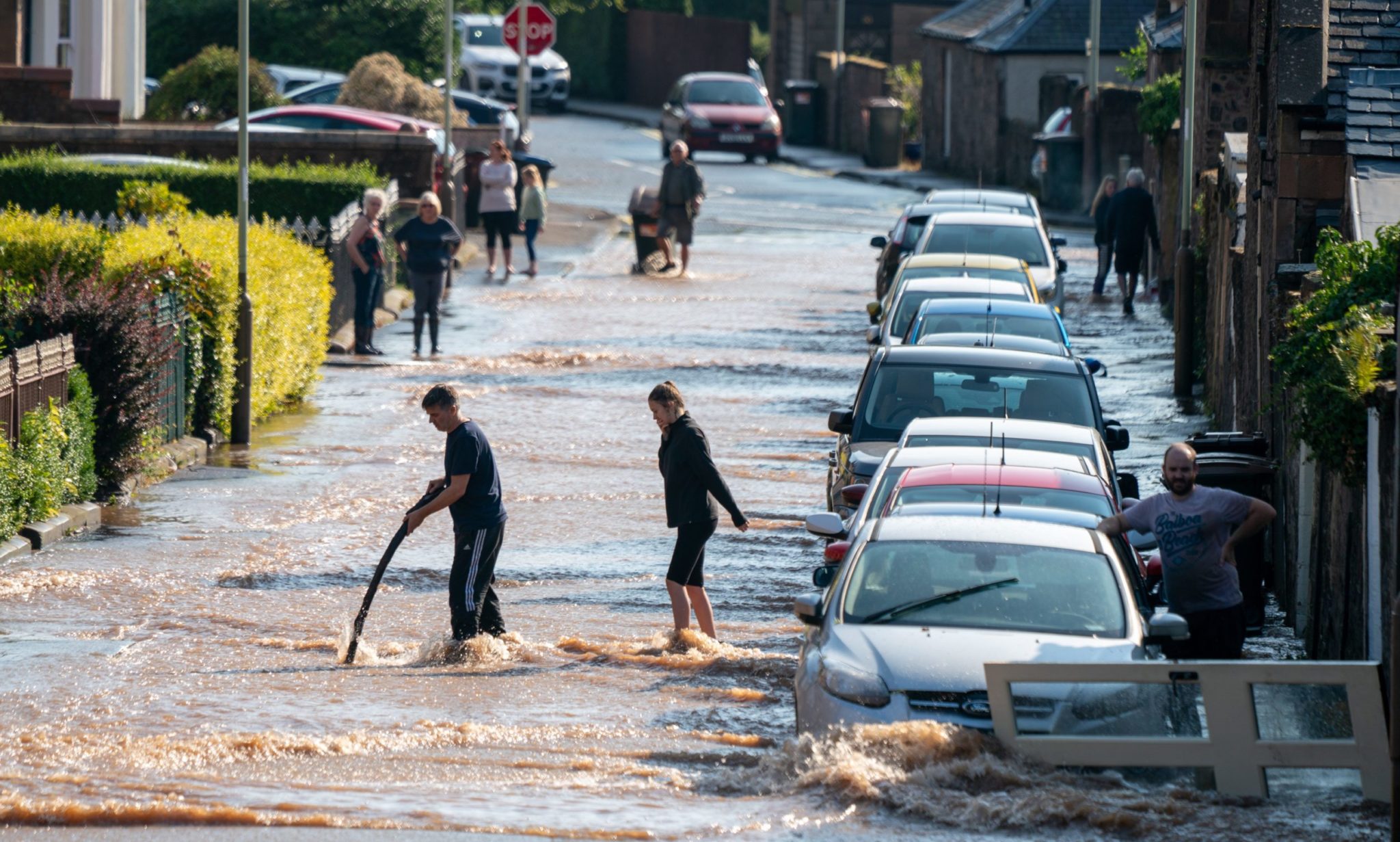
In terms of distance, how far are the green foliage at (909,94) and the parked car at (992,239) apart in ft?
88.2

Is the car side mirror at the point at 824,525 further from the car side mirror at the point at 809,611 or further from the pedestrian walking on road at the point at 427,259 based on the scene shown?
the pedestrian walking on road at the point at 427,259

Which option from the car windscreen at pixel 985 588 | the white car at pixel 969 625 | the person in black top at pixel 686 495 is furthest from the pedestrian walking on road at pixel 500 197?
the car windscreen at pixel 985 588

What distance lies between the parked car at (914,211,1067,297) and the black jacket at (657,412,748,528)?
13081mm

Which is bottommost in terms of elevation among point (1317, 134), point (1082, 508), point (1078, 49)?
point (1082, 508)

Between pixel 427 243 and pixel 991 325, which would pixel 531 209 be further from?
pixel 991 325

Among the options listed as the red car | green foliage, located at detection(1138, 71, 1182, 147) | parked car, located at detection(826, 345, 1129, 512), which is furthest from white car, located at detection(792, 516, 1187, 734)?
the red car

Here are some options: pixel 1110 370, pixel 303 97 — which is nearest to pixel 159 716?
pixel 1110 370

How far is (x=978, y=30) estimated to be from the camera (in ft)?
155

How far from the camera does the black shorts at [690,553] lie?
1213 cm

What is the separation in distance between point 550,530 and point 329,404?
583 centimetres

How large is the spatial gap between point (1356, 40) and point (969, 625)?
7.72 m

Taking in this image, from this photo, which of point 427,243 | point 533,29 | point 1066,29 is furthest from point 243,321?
point 1066,29

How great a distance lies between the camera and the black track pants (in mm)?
11867

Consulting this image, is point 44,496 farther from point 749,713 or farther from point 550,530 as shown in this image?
point 749,713
